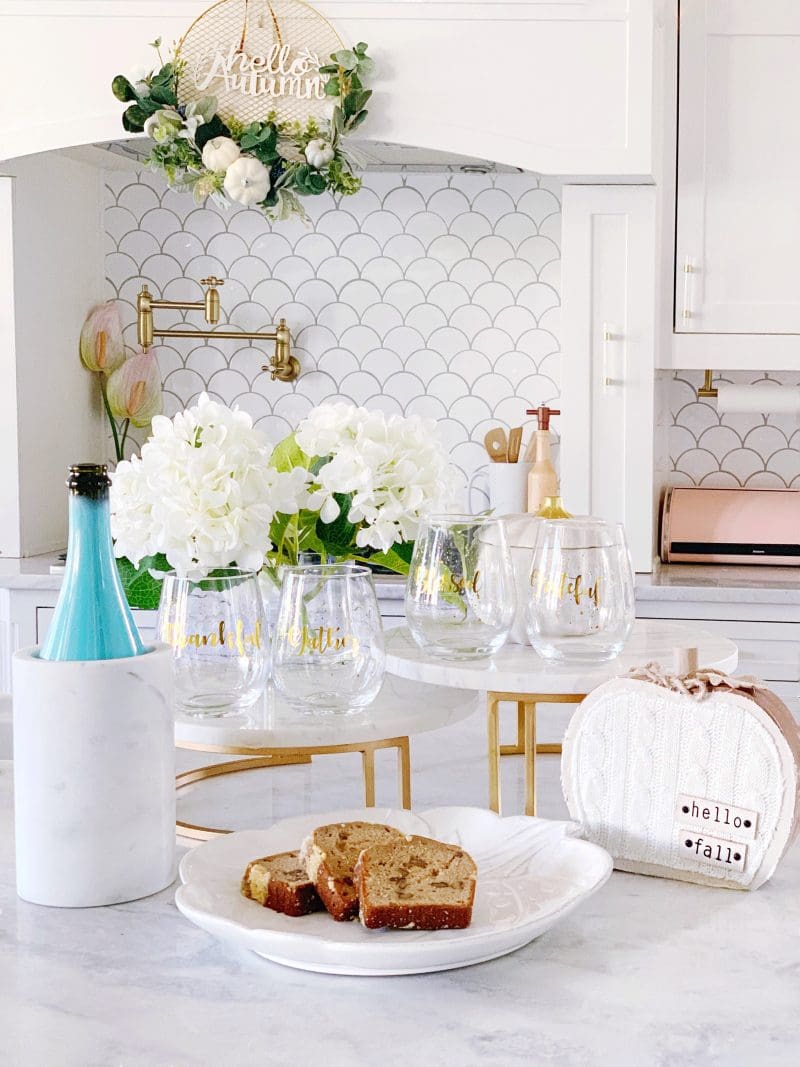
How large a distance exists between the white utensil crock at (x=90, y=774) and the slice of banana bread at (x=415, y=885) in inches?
6.2

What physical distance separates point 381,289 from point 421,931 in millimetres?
2682

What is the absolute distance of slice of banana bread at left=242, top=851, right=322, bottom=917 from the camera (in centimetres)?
80

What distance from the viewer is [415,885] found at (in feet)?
2.58

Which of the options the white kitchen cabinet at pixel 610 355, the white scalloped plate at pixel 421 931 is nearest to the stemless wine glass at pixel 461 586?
the white scalloped plate at pixel 421 931

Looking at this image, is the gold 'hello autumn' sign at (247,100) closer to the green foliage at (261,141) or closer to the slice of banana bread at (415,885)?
the green foliage at (261,141)

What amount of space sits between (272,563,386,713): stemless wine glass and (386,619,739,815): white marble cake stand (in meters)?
0.11

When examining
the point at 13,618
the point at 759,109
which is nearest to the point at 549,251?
the point at 759,109

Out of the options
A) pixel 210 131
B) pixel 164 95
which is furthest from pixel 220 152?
pixel 164 95

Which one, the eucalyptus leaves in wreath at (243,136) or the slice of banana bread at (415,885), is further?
the eucalyptus leaves in wreath at (243,136)

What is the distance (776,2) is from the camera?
2.83 metres

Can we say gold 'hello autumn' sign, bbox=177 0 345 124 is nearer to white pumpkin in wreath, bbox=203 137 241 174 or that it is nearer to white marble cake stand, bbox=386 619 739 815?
white pumpkin in wreath, bbox=203 137 241 174

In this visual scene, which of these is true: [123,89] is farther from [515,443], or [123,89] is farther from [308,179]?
[515,443]

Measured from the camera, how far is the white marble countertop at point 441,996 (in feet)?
2.19

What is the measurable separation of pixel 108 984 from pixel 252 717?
0.34 metres
